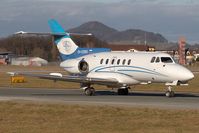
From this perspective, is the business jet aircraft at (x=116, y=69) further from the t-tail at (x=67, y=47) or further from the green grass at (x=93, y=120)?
the green grass at (x=93, y=120)

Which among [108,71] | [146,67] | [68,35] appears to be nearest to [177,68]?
[146,67]

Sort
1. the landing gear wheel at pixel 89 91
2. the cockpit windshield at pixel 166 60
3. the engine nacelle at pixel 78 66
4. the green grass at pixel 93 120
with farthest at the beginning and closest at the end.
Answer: the engine nacelle at pixel 78 66, the landing gear wheel at pixel 89 91, the cockpit windshield at pixel 166 60, the green grass at pixel 93 120

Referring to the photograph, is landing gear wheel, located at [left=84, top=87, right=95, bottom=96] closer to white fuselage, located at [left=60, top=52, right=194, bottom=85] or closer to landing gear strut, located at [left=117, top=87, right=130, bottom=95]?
white fuselage, located at [left=60, top=52, right=194, bottom=85]

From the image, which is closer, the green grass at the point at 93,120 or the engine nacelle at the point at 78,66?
the green grass at the point at 93,120

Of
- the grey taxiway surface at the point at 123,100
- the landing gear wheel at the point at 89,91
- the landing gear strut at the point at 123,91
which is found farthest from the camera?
the landing gear strut at the point at 123,91

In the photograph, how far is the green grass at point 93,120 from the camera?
16.4 m

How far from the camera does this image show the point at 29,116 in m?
20.1

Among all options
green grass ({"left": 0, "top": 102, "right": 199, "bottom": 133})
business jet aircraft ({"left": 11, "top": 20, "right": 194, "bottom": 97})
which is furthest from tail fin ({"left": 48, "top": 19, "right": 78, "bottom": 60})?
green grass ({"left": 0, "top": 102, "right": 199, "bottom": 133})

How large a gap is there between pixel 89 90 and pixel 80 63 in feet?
9.27

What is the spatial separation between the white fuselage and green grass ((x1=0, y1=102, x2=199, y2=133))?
9402 mm

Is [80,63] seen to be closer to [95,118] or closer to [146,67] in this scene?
[146,67]

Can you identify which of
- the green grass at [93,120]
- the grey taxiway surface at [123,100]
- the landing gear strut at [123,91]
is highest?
the landing gear strut at [123,91]

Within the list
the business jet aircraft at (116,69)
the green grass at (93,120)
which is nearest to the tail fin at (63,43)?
the business jet aircraft at (116,69)

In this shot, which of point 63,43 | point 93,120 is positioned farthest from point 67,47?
point 93,120
